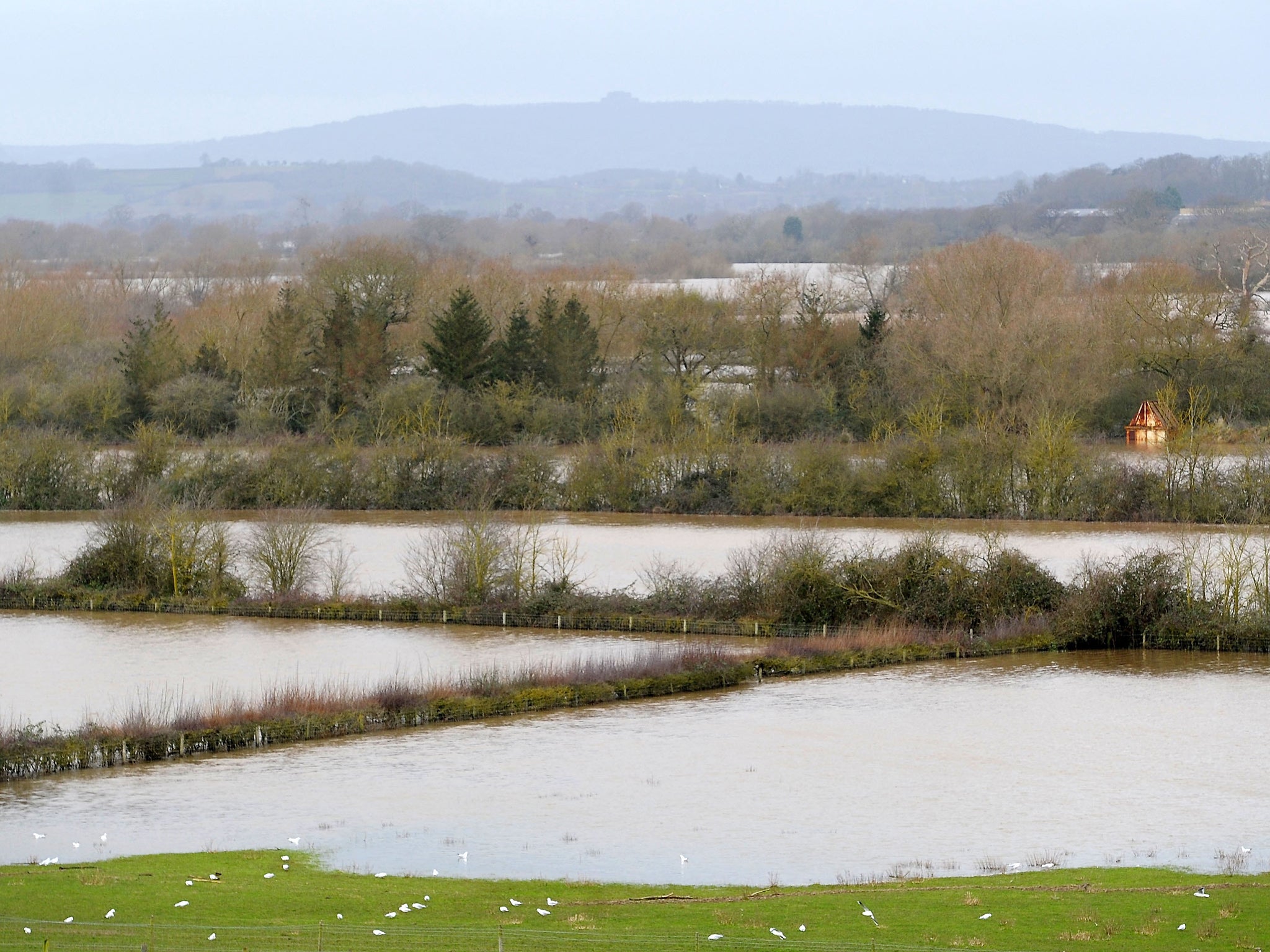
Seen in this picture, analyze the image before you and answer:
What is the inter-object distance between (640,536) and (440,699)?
62.7ft

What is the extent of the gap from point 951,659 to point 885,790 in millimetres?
9603

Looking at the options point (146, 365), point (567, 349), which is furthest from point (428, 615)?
point (146, 365)

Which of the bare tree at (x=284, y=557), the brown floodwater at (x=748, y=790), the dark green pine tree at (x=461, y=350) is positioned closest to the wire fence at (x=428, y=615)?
the bare tree at (x=284, y=557)

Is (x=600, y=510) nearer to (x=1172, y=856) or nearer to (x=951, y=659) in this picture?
(x=951, y=659)

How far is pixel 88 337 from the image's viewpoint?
7656 cm

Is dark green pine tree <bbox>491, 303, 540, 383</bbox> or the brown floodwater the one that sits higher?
dark green pine tree <bbox>491, 303, 540, 383</bbox>

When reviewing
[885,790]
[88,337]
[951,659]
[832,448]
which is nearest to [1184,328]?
[832,448]

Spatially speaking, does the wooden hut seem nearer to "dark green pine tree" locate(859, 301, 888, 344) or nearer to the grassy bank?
"dark green pine tree" locate(859, 301, 888, 344)

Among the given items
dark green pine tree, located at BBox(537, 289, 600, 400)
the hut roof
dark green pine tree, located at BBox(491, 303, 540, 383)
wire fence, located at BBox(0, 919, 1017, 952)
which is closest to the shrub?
dark green pine tree, located at BBox(491, 303, 540, 383)

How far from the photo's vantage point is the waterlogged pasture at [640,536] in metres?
39.1

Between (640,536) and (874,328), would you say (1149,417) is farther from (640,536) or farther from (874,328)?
(640,536)

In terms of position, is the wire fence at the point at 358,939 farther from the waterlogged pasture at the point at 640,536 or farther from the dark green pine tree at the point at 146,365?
the dark green pine tree at the point at 146,365

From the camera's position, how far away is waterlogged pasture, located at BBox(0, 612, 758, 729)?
2691cm

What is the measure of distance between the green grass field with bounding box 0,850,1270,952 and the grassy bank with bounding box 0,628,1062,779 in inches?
228
